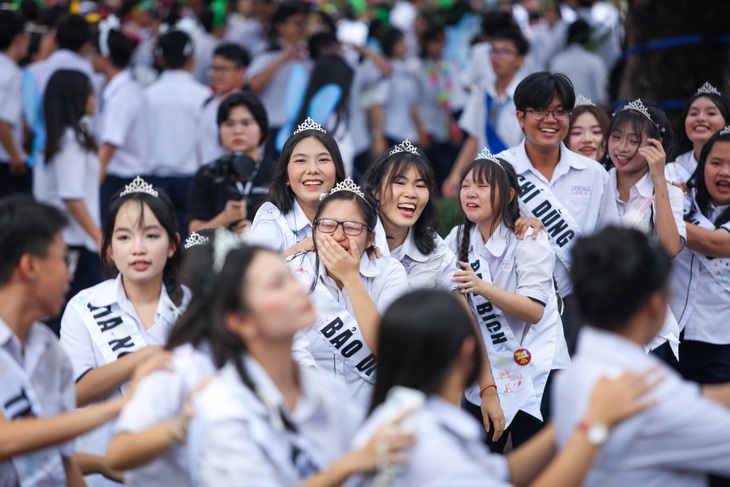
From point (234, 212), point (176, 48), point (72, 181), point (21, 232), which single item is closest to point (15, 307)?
point (21, 232)

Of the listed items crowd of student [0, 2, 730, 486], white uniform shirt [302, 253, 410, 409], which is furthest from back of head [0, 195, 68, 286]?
white uniform shirt [302, 253, 410, 409]

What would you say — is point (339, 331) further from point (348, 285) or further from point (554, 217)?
point (554, 217)

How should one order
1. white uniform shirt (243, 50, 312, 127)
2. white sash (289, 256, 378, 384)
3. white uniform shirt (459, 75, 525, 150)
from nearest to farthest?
white sash (289, 256, 378, 384)
white uniform shirt (459, 75, 525, 150)
white uniform shirt (243, 50, 312, 127)

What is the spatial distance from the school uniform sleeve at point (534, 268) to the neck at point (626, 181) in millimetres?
739

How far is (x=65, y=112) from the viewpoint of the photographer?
22.8 ft

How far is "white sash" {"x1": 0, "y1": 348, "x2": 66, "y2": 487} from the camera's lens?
2953mm

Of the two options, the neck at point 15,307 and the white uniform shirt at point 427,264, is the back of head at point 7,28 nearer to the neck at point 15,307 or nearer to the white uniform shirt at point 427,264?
the white uniform shirt at point 427,264

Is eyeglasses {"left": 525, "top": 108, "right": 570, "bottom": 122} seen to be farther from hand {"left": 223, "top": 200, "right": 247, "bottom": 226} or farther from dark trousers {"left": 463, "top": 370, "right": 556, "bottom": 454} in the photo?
hand {"left": 223, "top": 200, "right": 247, "bottom": 226}

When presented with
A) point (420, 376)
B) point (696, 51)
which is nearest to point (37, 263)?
point (420, 376)

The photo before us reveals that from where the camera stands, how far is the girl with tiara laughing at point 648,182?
4.64m

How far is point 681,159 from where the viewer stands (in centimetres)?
566

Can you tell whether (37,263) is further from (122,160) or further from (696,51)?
(696,51)

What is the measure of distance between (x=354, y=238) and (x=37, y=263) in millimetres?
1504

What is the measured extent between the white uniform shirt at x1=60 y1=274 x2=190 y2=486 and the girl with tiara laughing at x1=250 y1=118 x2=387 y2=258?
3.02ft
